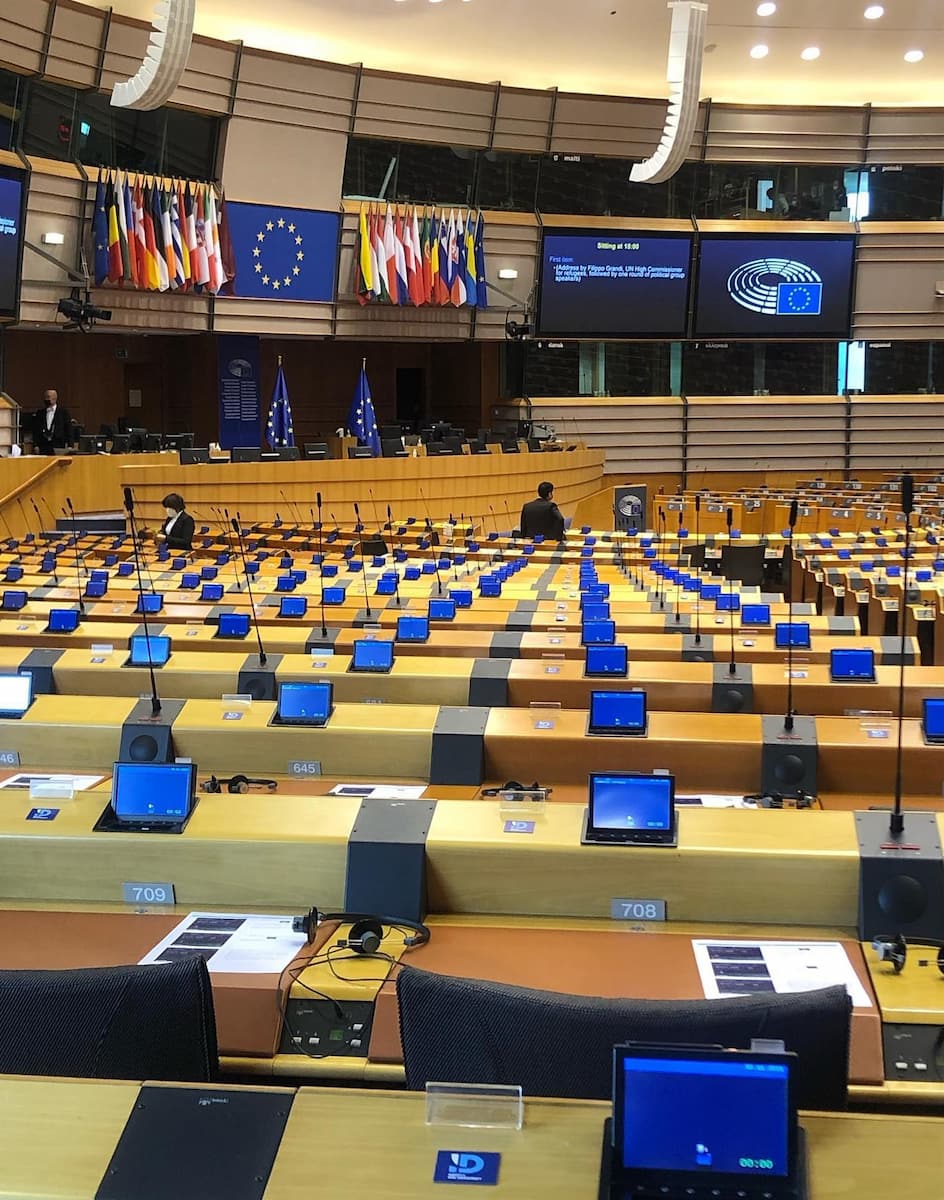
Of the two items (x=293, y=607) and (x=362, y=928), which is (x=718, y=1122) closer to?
(x=362, y=928)

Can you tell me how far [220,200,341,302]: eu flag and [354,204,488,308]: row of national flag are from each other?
0.53m

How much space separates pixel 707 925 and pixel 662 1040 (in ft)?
3.44

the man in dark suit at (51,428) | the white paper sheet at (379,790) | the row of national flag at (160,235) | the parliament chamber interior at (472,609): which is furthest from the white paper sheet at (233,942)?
the row of national flag at (160,235)

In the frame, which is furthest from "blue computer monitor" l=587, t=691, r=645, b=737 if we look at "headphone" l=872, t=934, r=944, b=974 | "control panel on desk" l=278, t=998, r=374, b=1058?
"control panel on desk" l=278, t=998, r=374, b=1058

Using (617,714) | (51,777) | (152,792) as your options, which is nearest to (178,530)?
(51,777)

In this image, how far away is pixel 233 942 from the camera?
8.91ft

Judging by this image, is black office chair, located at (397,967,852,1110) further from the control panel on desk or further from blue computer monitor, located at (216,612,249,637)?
blue computer monitor, located at (216,612,249,637)

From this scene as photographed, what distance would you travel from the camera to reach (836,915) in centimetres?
280

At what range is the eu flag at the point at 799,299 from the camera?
2103 centimetres

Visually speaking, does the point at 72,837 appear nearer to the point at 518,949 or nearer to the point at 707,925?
the point at 518,949

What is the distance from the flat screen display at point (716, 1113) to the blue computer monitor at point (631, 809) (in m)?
1.36

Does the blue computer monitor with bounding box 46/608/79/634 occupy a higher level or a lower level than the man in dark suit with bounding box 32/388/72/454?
lower

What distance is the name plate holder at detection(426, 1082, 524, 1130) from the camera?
67.1 inches

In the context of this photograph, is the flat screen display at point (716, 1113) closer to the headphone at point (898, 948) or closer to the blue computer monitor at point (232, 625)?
the headphone at point (898, 948)
